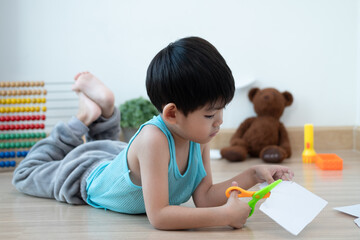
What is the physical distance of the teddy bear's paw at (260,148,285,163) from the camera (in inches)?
71.5

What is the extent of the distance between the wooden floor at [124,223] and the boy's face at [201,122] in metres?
0.21

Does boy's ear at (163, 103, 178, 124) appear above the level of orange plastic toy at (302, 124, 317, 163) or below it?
above

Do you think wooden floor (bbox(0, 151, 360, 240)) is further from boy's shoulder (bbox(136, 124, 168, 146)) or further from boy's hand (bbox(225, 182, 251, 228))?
boy's shoulder (bbox(136, 124, 168, 146))

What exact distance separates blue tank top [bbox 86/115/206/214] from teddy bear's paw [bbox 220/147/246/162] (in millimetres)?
814

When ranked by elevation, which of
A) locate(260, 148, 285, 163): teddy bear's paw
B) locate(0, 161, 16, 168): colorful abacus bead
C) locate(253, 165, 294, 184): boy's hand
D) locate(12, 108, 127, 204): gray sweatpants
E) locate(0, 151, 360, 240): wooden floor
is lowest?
locate(0, 161, 16, 168): colorful abacus bead

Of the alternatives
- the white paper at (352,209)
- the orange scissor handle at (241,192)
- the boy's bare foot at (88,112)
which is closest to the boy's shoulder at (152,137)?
the orange scissor handle at (241,192)

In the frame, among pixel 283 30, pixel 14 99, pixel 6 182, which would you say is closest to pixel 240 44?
pixel 283 30

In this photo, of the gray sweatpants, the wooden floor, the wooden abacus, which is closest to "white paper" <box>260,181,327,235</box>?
the wooden floor

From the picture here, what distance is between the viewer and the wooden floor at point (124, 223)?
0.88m

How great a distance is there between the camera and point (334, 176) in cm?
150

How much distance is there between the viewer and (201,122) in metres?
0.88

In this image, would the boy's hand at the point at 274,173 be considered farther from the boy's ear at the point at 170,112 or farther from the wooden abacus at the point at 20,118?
the wooden abacus at the point at 20,118

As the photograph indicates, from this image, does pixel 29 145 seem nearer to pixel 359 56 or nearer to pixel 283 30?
pixel 283 30

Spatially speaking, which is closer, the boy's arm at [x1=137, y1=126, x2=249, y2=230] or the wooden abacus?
the boy's arm at [x1=137, y1=126, x2=249, y2=230]
